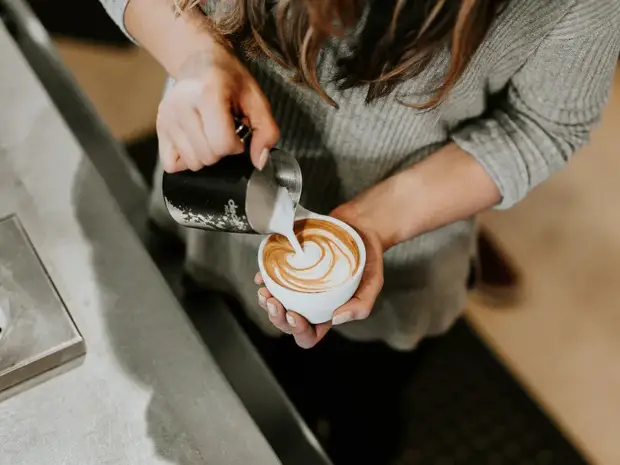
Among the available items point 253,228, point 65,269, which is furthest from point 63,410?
point 253,228

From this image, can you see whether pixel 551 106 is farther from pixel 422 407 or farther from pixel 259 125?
pixel 422 407

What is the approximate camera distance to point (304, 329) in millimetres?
746

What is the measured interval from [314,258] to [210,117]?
0.68 ft

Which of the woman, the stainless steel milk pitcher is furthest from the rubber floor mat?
the stainless steel milk pitcher

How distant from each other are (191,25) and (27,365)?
398mm

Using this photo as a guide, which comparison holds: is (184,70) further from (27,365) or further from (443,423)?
(443,423)

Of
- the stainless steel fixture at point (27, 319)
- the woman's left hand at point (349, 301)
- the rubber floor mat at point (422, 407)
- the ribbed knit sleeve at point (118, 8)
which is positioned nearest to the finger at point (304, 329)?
the woman's left hand at point (349, 301)

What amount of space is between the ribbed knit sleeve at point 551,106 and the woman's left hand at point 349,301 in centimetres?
16

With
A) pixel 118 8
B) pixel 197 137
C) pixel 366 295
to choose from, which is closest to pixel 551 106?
pixel 366 295

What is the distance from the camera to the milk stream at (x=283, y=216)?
28.8 inches

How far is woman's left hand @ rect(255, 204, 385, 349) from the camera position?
736 mm

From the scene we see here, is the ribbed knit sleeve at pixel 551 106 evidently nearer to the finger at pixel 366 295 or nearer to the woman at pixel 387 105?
the woman at pixel 387 105

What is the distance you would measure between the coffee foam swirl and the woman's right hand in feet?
0.43

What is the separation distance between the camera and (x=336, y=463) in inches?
57.5
